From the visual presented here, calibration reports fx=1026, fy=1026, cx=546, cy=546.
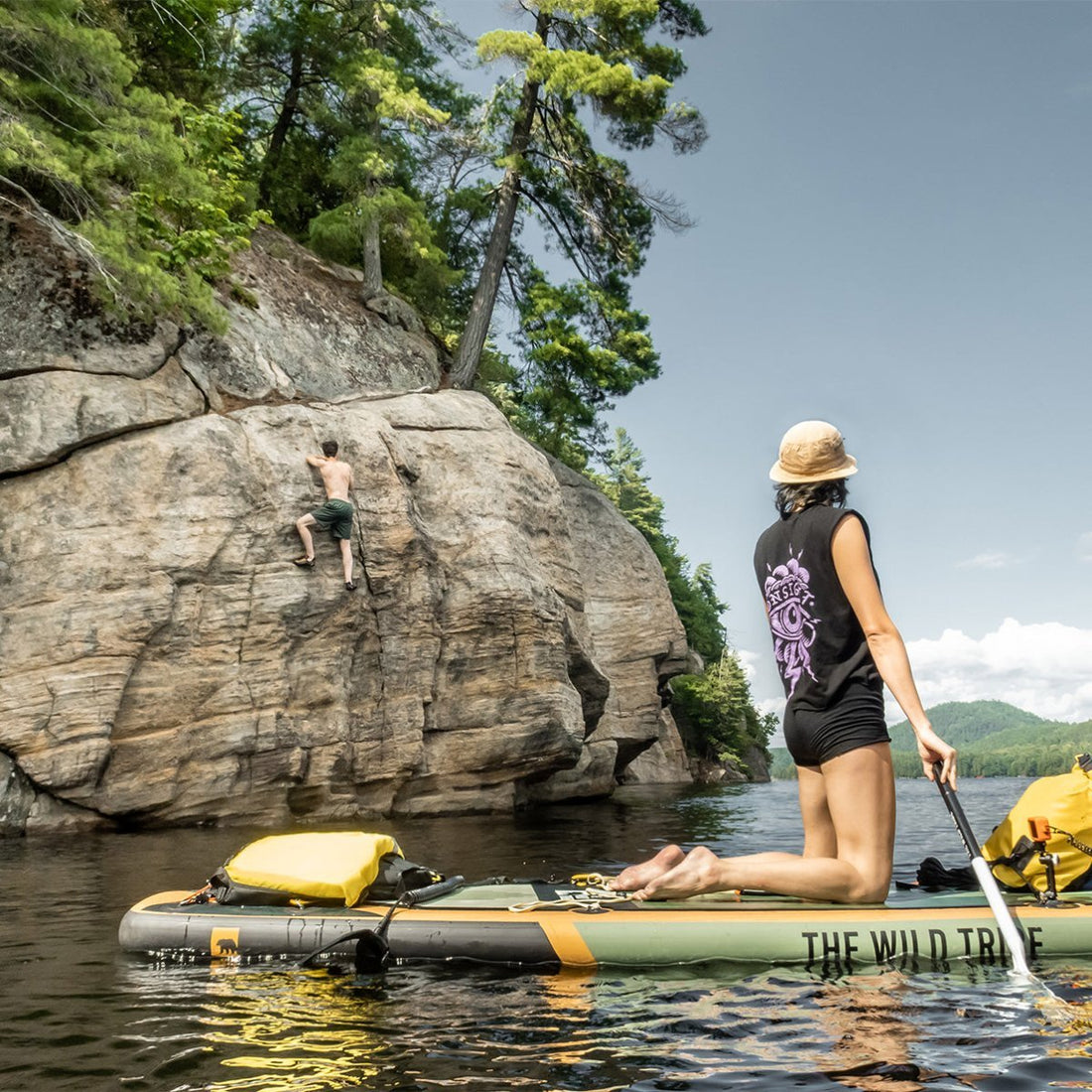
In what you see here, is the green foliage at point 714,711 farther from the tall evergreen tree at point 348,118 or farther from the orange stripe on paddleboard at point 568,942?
the orange stripe on paddleboard at point 568,942

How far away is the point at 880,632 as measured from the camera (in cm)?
455

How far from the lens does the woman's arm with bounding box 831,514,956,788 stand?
447 cm

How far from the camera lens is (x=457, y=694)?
16.6m

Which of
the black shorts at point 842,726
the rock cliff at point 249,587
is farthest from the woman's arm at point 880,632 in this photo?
the rock cliff at point 249,587

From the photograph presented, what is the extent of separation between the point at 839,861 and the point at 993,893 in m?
0.72

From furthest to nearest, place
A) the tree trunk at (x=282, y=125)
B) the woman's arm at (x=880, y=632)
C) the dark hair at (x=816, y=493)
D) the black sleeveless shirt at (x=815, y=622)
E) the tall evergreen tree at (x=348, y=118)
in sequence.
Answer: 1. the tree trunk at (x=282, y=125)
2. the tall evergreen tree at (x=348, y=118)
3. the dark hair at (x=816, y=493)
4. the black sleeveless shirt at (x=815, y=622)
5. the woman's arm at (x=880, y=632)

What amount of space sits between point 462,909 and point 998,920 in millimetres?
2589

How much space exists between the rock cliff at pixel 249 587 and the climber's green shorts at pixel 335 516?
0.35 m

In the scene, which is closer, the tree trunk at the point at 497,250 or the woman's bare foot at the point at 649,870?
the woman's bare foot at the point at 649,870

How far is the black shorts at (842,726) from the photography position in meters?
4.64

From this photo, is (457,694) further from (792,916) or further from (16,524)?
(792,916)

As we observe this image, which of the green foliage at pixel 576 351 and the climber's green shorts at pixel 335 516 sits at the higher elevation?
the green foliage at pixel 576 351

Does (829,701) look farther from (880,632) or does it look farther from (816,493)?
(816,493)

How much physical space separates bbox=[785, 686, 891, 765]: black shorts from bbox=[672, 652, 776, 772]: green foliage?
44.2m
